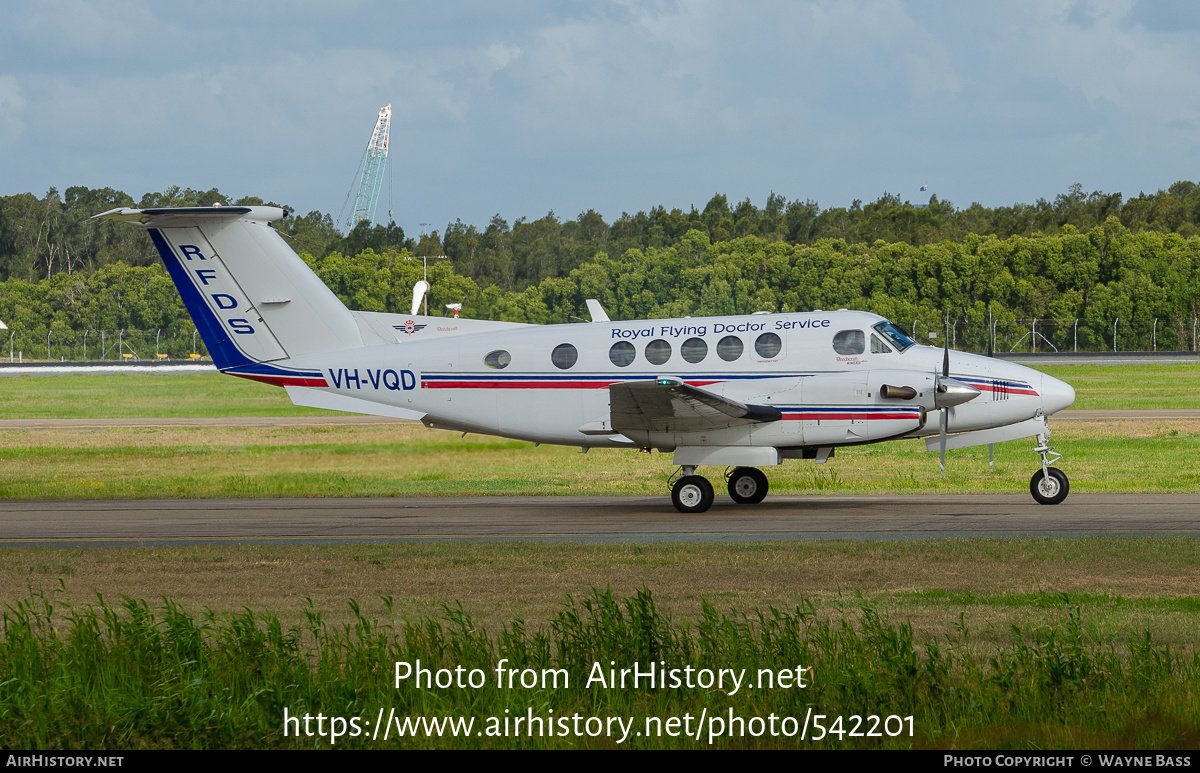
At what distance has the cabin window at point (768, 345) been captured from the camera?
20.5 m

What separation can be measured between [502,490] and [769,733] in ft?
59.8

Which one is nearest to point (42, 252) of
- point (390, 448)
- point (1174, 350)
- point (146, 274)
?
point (146, 274)

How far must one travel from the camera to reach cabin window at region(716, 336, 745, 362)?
20656mm

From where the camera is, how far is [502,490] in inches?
981

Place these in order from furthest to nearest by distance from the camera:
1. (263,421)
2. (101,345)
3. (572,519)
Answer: (101,345)
(263,421)
(572,519)

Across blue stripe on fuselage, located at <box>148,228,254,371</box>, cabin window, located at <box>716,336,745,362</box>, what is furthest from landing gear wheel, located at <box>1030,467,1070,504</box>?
blue stripe on fuselage, located at <box>148,228,254,371</box>

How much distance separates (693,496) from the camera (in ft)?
66.3

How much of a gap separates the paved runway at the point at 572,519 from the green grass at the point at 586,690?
7.93 metres

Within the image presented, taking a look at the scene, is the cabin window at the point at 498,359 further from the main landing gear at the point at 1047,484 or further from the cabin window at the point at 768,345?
the main landing gear at the point at 1047,484

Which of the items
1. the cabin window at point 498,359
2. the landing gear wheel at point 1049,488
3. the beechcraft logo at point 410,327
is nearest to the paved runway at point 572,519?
the landing gear wheel at point 1049,488

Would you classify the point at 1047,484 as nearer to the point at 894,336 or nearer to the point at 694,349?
the point at 894,336

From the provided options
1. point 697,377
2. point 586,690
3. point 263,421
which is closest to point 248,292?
point 697,377

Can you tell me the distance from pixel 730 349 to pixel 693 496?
103 inches

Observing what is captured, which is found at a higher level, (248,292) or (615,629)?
(248,292)
